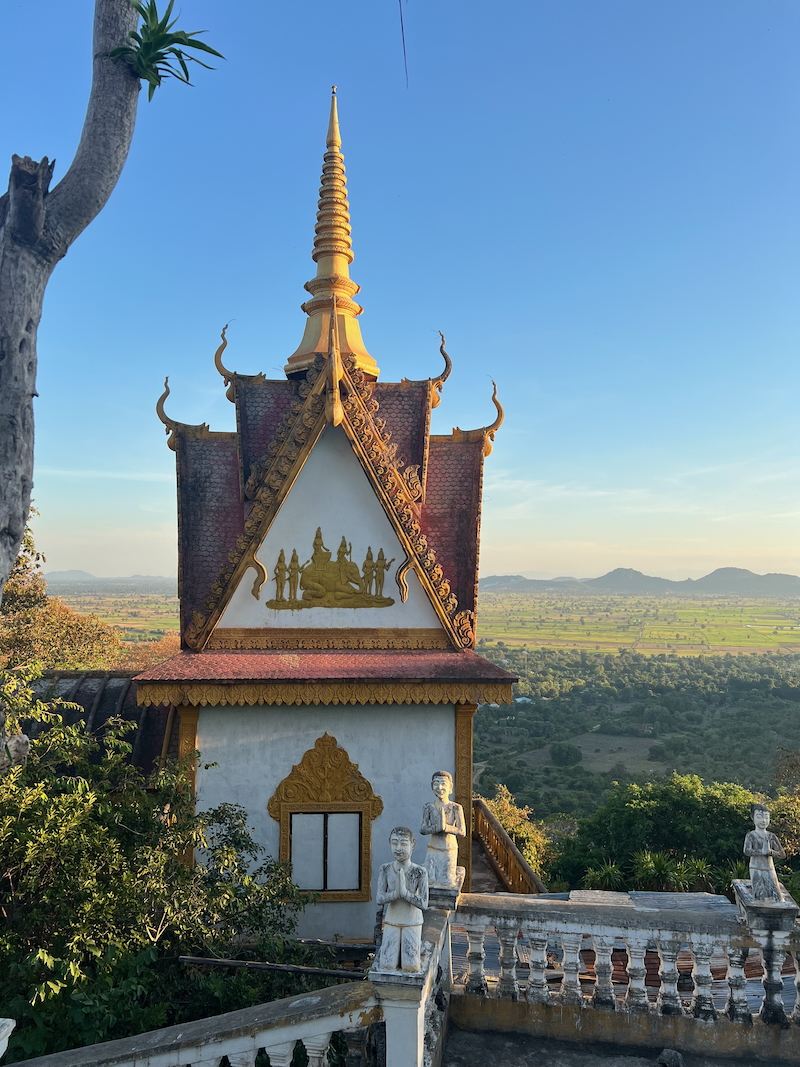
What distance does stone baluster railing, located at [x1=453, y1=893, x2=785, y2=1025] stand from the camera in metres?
6.05

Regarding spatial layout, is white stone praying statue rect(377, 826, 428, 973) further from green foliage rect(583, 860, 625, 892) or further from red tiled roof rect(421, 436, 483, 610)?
green foliage rect(583, 860, 625, 892)

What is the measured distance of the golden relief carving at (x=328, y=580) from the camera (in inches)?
380

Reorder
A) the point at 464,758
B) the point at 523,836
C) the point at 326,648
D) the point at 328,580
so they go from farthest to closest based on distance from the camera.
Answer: the point at 523,836, the point at 328,580, the point at 326,648, the point at 464,758

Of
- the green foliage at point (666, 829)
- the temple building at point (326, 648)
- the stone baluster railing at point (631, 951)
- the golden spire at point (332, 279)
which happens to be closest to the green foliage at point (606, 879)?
the green foliage at point (666, 829)

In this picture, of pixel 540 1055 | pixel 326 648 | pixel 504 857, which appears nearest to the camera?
pixel 540 1055

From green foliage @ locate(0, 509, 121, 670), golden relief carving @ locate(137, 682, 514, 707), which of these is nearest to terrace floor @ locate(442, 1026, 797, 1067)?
golden relief carving @ locate(137, 682, 514, 707)

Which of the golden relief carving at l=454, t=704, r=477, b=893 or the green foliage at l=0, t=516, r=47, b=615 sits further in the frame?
the green foliage at l=0, t=516, r=47, b=615

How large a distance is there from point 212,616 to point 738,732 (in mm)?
67440

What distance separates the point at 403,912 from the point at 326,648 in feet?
16.2

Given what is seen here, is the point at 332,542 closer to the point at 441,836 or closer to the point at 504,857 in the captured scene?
the point at 441,836

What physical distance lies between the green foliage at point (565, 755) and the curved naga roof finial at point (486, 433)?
5496 centimetres

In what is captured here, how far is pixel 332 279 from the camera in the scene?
1261cm

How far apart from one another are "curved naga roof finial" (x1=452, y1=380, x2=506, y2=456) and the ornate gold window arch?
5146 mm

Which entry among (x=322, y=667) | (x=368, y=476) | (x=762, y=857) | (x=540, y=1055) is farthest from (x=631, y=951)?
(x=368, y=476)
